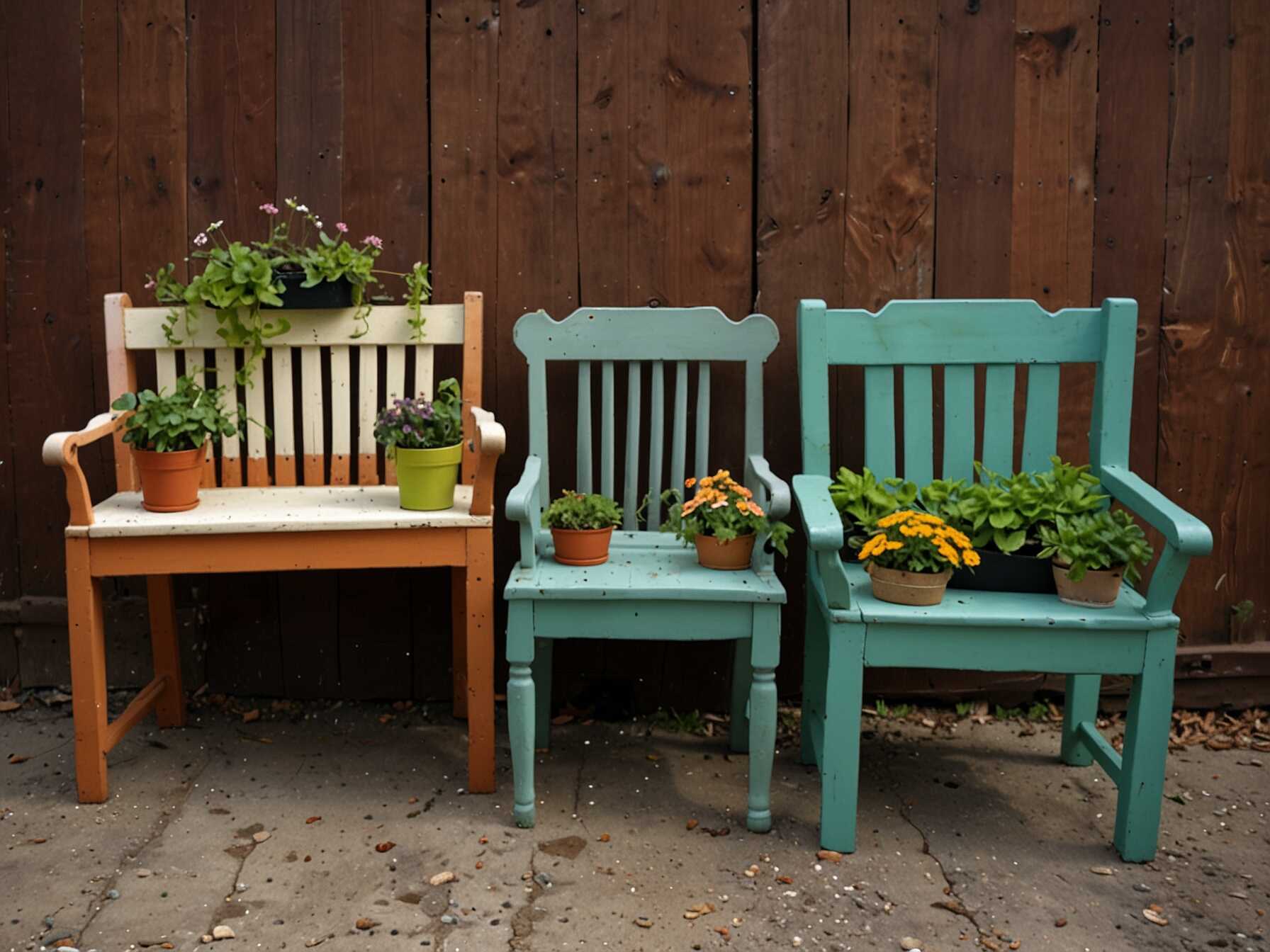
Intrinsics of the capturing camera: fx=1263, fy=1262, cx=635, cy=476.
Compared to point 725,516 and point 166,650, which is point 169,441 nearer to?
point 166,650

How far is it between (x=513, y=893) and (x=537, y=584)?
65 cm

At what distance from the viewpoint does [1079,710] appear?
10.6 feet

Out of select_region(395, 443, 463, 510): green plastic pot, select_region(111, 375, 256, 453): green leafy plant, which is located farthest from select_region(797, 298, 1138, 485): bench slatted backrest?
select_region(111, 375, 256, 453): green leafy plant

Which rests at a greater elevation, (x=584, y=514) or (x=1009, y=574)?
(x=584, y=514)

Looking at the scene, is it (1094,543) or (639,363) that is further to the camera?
(639,363)

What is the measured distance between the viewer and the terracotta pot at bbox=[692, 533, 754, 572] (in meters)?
2.92

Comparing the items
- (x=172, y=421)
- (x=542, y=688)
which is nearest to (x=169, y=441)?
(x=172, y=421)

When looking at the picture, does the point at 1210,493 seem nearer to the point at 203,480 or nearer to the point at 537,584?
the point at 537,584

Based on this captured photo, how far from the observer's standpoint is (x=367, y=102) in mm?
3340

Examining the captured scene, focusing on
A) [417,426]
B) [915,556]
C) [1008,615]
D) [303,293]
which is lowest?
[1008,615]

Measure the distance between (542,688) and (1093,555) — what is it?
56.0 inches

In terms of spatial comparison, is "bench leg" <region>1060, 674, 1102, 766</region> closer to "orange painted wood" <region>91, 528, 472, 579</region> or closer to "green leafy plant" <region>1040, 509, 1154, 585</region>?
"green leafy plant" <region>1040, 509, 1154, 585</region>

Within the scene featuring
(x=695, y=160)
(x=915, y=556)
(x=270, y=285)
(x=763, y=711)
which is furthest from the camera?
(x=695, y=160)

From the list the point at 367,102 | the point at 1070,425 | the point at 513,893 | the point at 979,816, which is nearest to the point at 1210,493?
the point at 1070,425
